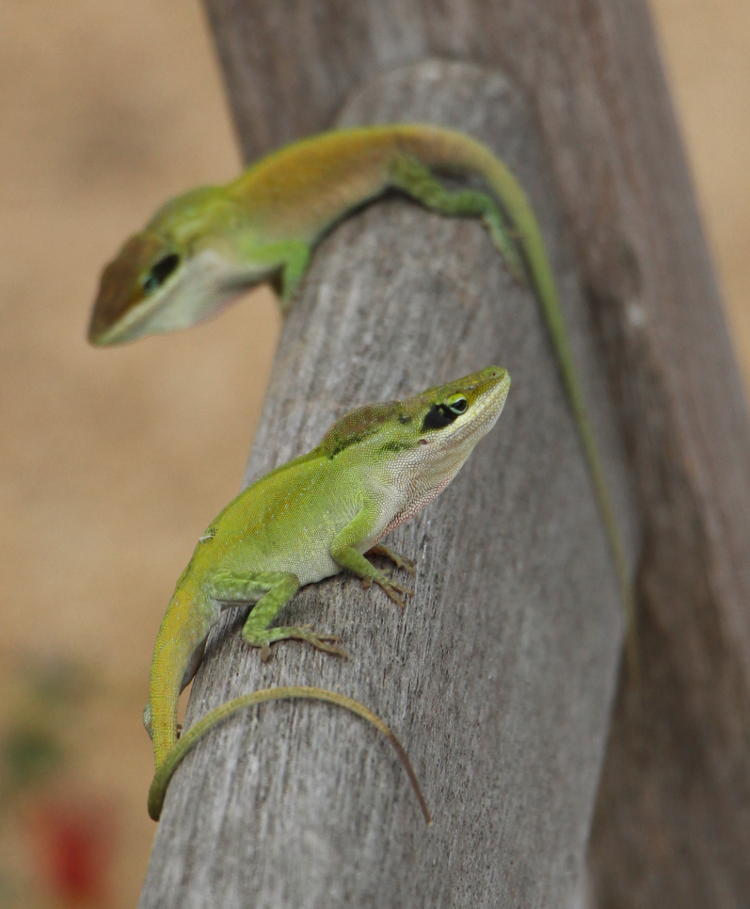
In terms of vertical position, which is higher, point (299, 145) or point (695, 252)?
point (299, 145)

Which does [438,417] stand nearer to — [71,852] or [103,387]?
[71,852]


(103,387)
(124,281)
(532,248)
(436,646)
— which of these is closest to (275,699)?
(436,646)

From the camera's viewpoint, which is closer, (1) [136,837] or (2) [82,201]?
(1) [136,837]

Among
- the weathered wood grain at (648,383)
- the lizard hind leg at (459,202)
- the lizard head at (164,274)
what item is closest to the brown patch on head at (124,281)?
the lizard head at (164,274)

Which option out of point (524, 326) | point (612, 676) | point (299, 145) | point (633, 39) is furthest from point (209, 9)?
point (612, 676)

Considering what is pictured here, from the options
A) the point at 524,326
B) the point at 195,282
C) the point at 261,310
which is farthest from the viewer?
the point at 261,310

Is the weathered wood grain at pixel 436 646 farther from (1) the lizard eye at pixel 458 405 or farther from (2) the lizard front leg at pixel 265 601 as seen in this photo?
(1) the lizard eye at pixel 458 405

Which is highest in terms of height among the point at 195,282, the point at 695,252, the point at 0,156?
the point at 0,156

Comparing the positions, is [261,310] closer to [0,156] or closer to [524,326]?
[0,156]
